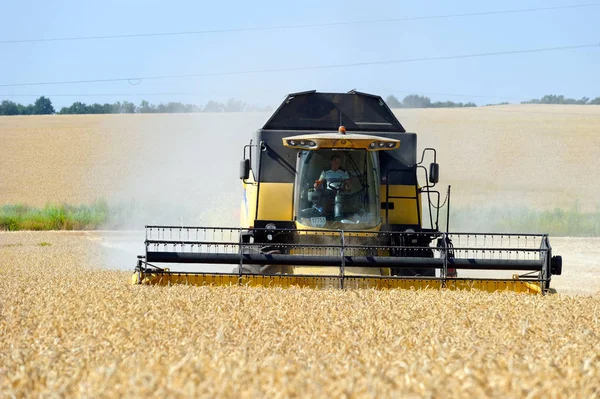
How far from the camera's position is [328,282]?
9773 millimetres

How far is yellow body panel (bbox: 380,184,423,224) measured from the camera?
35.8 feet

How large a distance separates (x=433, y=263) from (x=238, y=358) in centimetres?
501

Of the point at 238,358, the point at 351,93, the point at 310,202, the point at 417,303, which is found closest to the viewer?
the point at 238,358

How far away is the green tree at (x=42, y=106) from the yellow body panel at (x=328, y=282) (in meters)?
65.7

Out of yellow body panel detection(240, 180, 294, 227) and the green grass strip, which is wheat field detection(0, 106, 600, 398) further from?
the green grass strip

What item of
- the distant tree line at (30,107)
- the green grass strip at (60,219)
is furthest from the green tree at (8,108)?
the green grass strip at (60,219)

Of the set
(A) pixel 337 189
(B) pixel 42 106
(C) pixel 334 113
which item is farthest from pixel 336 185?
(B) pixel 42 106

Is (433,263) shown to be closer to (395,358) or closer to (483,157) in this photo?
(395,358)

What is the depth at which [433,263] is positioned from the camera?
9562mm

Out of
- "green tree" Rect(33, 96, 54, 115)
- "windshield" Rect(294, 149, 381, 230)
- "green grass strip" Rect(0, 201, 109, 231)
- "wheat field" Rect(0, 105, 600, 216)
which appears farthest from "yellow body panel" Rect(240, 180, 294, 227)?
"green tree" Rect(33, 96, 54, 115)

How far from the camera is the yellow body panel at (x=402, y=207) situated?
10.9 metres

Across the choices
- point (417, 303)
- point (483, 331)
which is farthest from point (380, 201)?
point (483, 331)

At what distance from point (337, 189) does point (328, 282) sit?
45.4 inches

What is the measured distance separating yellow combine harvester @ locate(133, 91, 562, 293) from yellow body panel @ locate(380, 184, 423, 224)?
0.04 feet
